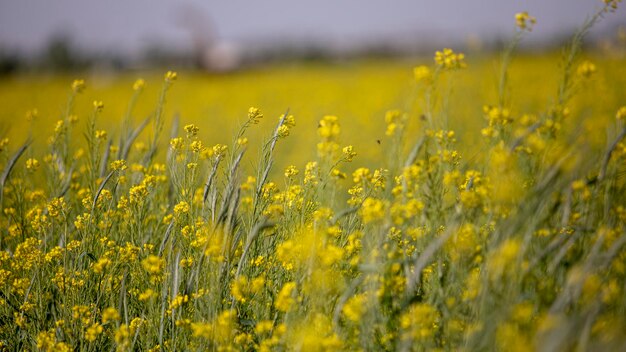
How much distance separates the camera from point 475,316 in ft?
4.69

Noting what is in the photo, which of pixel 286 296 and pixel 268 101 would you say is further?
pixel 268 101

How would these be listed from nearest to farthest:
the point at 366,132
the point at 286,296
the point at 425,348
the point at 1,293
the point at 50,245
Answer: the point at 425,348 < the point at 286,296 < the point at 1,293 < the point at 50,245 < the point at 366,132

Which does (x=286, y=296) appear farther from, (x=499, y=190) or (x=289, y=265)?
(x=499, y=190)

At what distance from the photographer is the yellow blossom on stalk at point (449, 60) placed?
1.85 metres

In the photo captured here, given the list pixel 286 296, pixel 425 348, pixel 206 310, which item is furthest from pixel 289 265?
pixel 425 348

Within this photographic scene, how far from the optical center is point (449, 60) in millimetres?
1848

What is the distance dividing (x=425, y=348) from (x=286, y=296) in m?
0.48

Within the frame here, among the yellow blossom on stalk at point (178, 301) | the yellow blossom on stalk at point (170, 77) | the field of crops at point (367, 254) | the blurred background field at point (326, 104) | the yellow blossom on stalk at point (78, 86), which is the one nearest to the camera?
the field of crops at point (367, 254)

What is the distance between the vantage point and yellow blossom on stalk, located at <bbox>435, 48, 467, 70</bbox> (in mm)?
1850

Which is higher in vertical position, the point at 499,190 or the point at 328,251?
the point at 499,190

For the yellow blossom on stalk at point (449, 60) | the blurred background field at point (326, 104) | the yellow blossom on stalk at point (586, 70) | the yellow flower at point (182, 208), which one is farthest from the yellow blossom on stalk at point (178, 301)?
the yellow blossom on stalk at point (586, 70)

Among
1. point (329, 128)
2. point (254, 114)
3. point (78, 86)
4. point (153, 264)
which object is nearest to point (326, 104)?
point (78, 86)

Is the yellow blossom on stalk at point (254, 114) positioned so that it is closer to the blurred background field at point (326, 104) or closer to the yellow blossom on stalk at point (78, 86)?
the blurred background field at point (326, 104)

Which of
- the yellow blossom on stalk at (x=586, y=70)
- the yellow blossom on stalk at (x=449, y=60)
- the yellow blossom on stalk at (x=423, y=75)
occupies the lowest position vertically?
the yellow blossom on stalk at (x=586, y=70)
